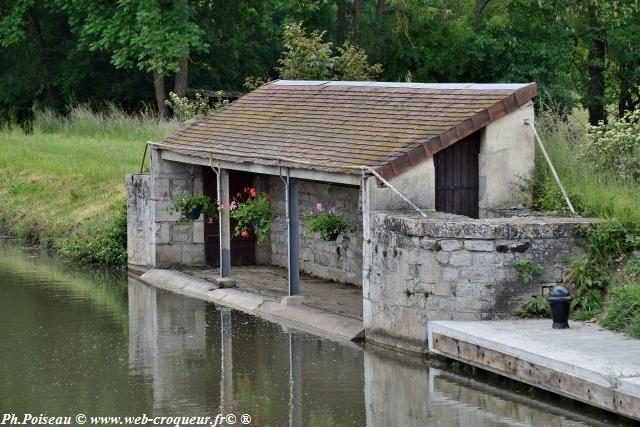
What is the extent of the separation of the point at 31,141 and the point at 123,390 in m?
22.0

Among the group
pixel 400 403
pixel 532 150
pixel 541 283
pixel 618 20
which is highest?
pixel 618 20

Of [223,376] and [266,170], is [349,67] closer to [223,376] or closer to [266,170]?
[266,170]

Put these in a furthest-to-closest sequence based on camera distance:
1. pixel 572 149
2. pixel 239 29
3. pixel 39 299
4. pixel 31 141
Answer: pixel 239 29
pixel 31 141
pixel 39 299
pixel 572 149

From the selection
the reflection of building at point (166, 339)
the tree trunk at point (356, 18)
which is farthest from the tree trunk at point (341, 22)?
the reflection of building at point (166, 339)

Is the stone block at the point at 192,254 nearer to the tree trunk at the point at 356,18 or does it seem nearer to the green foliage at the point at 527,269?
the green foliage at the point at 527,269

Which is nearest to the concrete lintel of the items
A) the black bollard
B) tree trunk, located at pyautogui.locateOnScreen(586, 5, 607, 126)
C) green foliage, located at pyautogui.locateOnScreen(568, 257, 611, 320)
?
green foliage, located at pyautogui.locateOnScreen(568, 257, 611, 320)

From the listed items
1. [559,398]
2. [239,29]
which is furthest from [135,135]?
[559,398]

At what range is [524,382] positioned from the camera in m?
14.6

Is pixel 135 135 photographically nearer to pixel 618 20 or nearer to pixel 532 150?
pixel 618 20

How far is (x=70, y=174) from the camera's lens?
101 ft

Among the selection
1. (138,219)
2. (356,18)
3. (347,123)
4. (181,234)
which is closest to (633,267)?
(347,123)

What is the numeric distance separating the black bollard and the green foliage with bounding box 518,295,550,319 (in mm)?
582

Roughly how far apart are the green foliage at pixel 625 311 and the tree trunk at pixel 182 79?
25.0 meters

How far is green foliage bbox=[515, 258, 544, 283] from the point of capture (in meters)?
16.1
